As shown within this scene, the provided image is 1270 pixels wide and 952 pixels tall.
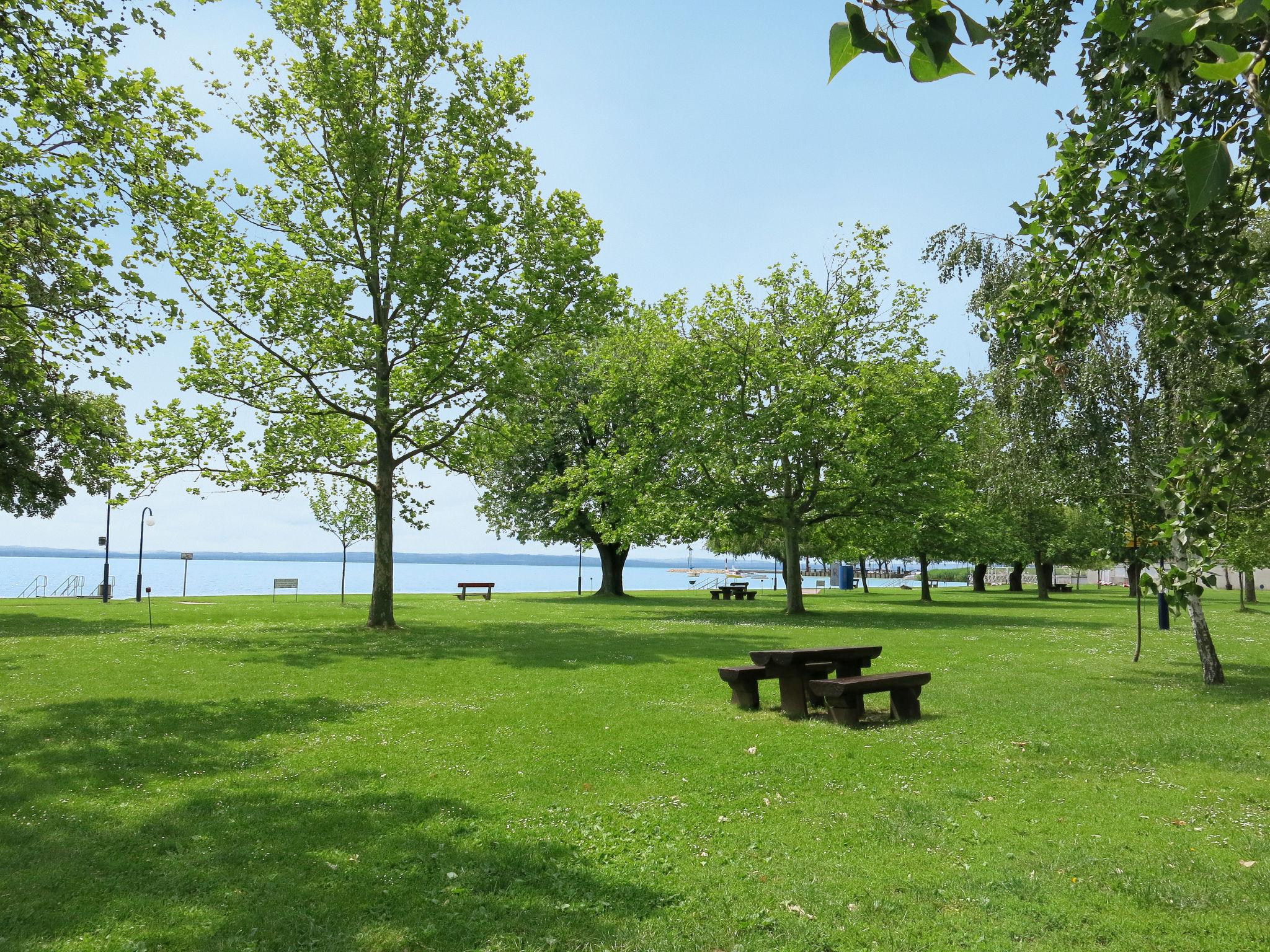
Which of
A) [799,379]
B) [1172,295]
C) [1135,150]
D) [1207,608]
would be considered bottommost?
[1207,608]

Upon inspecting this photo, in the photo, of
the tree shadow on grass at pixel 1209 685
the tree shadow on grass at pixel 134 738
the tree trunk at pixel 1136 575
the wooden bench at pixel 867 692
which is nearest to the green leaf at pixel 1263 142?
the tree trunk at pixel 1136 575

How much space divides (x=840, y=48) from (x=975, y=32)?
0.85ft

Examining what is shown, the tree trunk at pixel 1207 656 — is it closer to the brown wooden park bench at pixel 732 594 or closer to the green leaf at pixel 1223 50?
the green leaf at pixel 1223 50

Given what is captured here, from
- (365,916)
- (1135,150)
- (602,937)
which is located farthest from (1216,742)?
(365,916)

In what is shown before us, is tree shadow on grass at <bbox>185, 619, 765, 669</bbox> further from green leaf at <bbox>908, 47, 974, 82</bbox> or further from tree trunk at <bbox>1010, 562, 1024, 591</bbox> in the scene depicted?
tree trunk at <bbox>1010, 562, 1024, 591</bbox>

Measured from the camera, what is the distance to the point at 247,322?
21359 mm

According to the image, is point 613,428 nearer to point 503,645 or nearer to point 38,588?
point 503,645

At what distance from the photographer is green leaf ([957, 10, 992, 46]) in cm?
155

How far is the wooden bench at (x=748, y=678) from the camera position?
11.4 meters

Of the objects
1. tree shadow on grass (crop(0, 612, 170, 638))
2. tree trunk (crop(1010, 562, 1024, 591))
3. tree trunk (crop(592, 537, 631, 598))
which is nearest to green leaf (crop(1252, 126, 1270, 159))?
tree shadow on grass (crop(0, 612, 170, 638))

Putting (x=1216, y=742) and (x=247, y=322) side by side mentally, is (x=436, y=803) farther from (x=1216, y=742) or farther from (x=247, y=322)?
(x=247, y=322)

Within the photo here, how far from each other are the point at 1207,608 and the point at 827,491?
21.3m

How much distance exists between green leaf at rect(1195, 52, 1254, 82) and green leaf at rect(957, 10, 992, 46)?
1.20 feet

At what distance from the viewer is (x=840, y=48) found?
1665 millimetres
